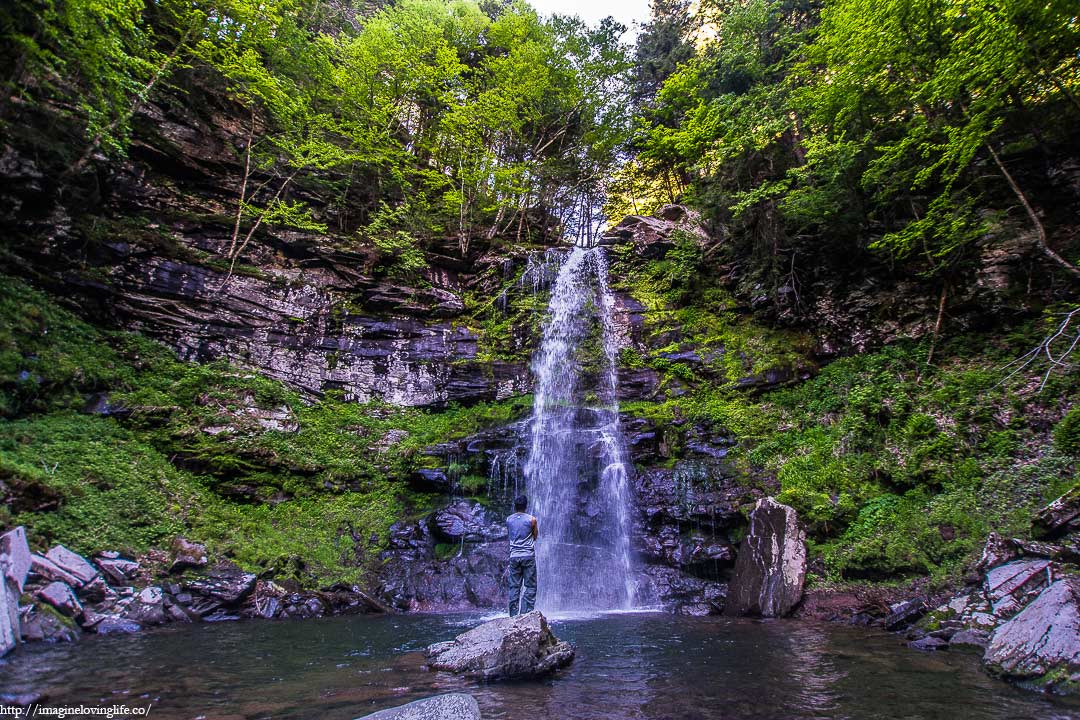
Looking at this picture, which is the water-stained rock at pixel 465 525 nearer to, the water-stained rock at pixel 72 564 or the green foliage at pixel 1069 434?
the water-stained rock at pixel 72 564

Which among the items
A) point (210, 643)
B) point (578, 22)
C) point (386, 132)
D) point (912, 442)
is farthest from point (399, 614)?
point (578, 22)

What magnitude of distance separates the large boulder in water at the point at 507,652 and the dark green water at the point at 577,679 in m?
0.15

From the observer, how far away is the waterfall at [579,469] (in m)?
10.0

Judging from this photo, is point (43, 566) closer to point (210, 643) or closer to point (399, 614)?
point (210, 643)

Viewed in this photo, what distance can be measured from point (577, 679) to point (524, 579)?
1.94m

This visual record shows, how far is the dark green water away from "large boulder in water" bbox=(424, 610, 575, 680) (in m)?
0.15

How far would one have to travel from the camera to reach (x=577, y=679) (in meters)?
4.30

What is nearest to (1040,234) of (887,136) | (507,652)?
(887,136)

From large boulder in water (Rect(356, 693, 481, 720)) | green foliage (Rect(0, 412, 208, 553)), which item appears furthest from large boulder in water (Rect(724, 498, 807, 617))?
green foliage (Rect(0, 412, 208, 553))

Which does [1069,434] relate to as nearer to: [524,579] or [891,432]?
[891,432]

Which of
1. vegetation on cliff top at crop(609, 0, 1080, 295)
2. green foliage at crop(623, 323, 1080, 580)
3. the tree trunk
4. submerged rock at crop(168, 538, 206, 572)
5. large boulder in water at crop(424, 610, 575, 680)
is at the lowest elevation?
large boulder in water at crop(424, 610, 575, 680)

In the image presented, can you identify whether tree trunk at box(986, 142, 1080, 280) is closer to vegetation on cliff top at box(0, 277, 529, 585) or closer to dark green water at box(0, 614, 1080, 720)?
dark green water at box(0, 614, 1080, 720)

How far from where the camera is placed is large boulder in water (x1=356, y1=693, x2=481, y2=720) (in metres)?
2.97

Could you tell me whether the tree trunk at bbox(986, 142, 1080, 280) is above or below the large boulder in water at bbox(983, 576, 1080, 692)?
above
